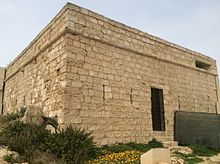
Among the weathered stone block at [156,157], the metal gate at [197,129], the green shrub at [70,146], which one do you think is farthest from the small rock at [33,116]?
the metal gate at [197,129]

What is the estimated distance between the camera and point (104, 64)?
29.3 feet

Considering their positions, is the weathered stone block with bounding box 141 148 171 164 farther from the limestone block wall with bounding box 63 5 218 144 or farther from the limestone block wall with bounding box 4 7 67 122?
the limestone block wall with bounding box 4 7 67 122

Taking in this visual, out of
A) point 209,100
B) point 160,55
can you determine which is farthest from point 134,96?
point 209,100

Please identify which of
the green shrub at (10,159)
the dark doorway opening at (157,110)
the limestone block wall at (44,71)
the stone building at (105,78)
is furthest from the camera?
the dark doorway opening at (157,110)

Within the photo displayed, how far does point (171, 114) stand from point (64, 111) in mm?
5229

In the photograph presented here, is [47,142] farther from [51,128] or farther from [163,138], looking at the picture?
[163,138]

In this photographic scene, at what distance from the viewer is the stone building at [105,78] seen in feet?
26.3

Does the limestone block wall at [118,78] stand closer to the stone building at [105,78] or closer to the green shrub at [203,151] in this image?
the stone building at [105,78]

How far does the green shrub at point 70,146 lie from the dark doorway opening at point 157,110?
405 centimetres

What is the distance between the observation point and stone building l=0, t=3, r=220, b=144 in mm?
8031

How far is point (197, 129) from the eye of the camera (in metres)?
10.9

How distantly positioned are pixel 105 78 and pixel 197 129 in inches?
194

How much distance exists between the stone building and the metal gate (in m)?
0.47

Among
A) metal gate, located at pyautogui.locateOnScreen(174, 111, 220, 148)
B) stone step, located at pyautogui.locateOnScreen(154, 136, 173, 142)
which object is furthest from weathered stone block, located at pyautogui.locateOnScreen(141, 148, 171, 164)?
metal gate, located at pyautogui.locateOnScreen(174, 111, 220, 148)
